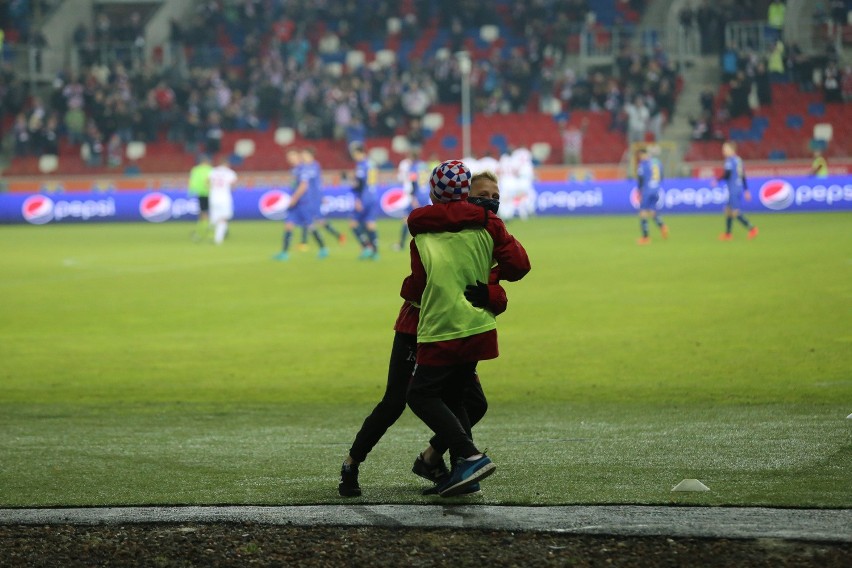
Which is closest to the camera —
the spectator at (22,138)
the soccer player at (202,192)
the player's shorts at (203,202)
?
the soccer player at (202,192)

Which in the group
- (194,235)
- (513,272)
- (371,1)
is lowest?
(194,235)

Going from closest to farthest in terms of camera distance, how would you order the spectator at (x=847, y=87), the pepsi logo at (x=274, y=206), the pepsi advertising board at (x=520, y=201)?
the pepsi advertising board at (x=520, y=201) → the pepsi logo at (x=274, y=206) → the spectator at (x=847, y=87)

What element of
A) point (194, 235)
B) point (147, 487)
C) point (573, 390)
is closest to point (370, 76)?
point (194, 235)

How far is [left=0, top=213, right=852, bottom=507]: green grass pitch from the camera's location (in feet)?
23.9

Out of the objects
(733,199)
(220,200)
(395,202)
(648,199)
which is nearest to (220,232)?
(220,200)

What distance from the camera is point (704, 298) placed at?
17625mm

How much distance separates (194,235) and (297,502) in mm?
26326

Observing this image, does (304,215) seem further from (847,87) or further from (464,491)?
(847,87)

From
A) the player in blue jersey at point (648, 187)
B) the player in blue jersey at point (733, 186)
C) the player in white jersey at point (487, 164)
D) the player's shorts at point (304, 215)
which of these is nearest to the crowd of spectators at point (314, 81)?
the player in white jersey at point (487, 164)

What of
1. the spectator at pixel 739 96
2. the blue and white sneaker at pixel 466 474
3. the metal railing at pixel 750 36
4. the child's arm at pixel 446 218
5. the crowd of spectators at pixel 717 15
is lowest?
the blue and white sneaker at pixel 466 474

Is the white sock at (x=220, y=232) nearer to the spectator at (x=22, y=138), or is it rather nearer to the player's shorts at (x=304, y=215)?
the player's shorts at (x=304, y=215)

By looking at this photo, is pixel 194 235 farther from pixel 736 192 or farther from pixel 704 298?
pixel 704 298

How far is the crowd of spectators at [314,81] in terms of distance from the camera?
4447 cm

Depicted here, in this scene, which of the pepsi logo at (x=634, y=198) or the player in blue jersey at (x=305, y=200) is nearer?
the player in blue jersey at (x=305, y=200)
